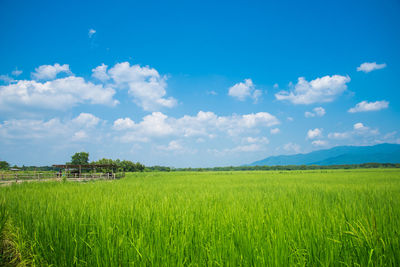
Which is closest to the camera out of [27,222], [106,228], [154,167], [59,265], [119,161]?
[59,265]

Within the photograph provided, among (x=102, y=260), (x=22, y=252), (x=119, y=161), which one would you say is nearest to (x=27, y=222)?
(x=22, y=252)

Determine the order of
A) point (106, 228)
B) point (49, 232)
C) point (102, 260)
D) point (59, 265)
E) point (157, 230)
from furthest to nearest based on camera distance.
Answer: point (49, 232), point (106, 228), point (157, 230), point (59, 265), point (102, 260)

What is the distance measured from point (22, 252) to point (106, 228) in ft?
4.94

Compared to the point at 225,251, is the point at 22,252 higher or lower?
lower

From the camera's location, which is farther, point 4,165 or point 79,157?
point 79,157

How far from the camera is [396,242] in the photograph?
2014 mm

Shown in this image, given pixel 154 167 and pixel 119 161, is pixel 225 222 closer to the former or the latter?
pixel 119 161

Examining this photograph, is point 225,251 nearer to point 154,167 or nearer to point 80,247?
point 80,247

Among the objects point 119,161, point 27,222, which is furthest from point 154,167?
point 27,222

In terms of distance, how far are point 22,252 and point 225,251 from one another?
126 inches

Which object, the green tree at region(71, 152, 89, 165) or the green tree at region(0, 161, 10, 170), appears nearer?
the green tree at region(0, 161, 10, 170)

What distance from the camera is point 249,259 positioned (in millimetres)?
1895

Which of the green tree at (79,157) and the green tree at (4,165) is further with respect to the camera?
the green tree at (79,157)

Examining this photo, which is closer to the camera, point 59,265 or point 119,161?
point 59,265
